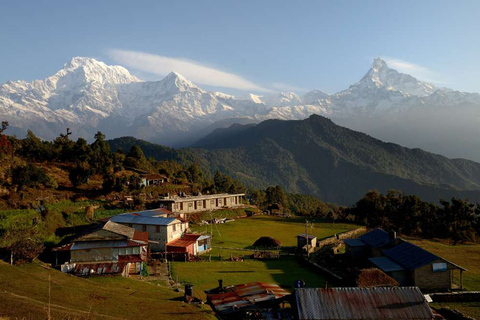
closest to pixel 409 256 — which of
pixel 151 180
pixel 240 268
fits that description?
pixel 240 268

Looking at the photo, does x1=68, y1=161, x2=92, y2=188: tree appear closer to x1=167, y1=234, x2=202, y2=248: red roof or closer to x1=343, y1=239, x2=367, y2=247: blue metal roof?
x1=167, y1=234, x2=202, y2=248: red roof

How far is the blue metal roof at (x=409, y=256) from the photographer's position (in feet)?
97.9

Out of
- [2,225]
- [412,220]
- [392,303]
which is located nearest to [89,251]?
[2,225]

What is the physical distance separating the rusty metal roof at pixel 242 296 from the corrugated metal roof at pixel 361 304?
3484 millimetres

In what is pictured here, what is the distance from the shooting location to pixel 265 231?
200ft

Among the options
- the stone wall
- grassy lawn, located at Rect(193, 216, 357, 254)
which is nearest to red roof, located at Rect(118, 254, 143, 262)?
grassy lawn, located at Rect(193, 216, 357, 254)

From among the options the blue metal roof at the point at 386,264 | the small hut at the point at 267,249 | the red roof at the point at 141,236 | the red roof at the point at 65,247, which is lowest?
the small hut at the point at 267,249

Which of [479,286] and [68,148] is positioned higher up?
[68,148]

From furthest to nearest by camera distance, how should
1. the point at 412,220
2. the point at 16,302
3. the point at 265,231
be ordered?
the point at 412,220, the point at 265,231, the point at 16,302

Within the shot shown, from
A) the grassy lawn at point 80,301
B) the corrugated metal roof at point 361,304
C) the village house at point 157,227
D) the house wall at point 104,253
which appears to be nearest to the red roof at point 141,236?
the village house at point 157,227

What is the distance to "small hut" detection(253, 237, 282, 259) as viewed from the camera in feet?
138

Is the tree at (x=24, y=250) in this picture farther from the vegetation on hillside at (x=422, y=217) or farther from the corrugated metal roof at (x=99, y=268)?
the vegetation on hillside at (x=422, y=217)

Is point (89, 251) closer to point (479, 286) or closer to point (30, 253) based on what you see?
point (30, 253)

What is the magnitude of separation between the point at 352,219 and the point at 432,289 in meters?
49.2
